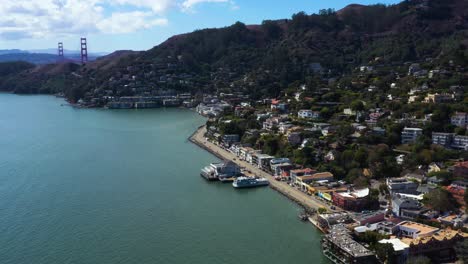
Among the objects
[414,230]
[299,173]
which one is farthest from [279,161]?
[414,230]

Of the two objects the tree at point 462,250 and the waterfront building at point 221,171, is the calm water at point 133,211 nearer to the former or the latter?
the waterfront building at point 221,171

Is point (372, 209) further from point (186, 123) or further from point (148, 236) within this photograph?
point (186, 123)

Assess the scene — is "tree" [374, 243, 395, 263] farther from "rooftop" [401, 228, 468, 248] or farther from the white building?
the white building

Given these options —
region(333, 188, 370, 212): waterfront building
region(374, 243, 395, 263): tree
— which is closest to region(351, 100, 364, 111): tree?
region(333, 188, 370, 212): waterfront building

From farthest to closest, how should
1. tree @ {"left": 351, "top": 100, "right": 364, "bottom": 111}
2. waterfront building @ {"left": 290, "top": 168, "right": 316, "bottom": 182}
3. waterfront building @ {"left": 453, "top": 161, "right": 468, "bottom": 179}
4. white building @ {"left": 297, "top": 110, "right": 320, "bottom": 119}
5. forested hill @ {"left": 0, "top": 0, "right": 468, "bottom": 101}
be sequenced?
forested hill @ {"left": 0, "top": 0, "right": 468, "bottom": 101} < white building @ {"left": 297, "top": 110, "right": 320, "bottom": 119} < tree @ {"left": 351, "top": 100, "right": 364, "bottom": 111} < waterfront building @ {"left": 290, "top": 168, "right": 316, "bottom": 182} < waterfront building @ {"left": 453, "top": 161, "right": 468, "bottom": 179}

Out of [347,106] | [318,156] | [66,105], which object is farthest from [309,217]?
[66,105]

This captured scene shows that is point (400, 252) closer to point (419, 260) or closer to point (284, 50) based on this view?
point (419, 260)
